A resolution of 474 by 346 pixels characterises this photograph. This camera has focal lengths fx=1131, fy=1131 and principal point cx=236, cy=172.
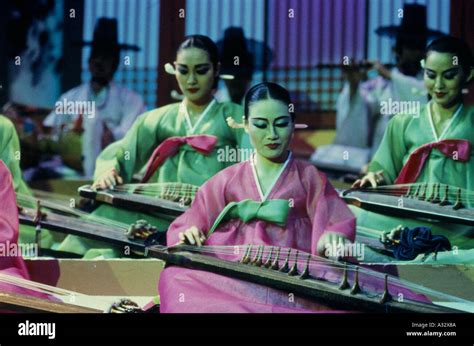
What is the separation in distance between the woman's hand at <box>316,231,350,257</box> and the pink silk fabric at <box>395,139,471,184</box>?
1.39ft

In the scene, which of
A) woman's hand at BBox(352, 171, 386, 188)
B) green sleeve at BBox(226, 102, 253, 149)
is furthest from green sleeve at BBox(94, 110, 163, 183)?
woman's hand at BBox(352, 171, 386, 188)

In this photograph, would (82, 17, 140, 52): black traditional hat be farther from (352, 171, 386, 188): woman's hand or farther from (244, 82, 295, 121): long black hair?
(352, 171, 386, 188): woman's hand

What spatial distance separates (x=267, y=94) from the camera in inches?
181

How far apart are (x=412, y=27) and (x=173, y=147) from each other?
3.68ft

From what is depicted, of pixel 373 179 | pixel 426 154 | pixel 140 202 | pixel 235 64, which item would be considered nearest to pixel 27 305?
pixel 140 202

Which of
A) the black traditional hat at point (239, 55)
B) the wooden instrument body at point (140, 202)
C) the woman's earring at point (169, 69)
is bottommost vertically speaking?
the wooden instrument body at point (140, 202)

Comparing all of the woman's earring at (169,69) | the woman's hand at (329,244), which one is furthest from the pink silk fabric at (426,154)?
the woman's earring at (169,69)

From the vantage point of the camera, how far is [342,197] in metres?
4.69

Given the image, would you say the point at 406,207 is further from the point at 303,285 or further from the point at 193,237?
the point at 193,237

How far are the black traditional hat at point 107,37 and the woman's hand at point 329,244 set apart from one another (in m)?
1.15

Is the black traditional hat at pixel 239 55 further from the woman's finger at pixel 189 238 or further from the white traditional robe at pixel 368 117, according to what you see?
the woman's finger at pixel 189 238

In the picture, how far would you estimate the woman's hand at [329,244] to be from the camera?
444 centimetres

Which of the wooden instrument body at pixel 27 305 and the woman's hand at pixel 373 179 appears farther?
the woman's hand at pixel 373 179

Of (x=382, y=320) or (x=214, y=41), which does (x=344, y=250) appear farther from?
(x=214, y=41)
